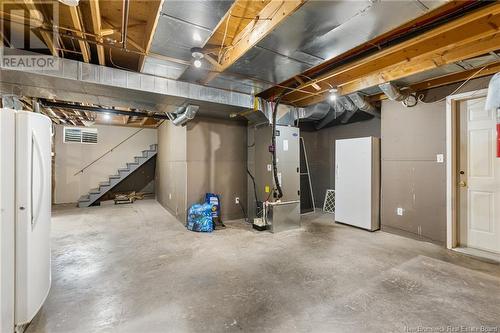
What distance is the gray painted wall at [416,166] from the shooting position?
11.4 feet

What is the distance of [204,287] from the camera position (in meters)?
2.35

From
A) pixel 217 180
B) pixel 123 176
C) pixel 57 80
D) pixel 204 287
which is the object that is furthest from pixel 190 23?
pixel 123 176

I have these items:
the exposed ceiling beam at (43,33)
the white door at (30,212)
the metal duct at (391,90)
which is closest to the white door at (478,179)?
the metal duct at (391,90)

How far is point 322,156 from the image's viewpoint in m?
6.21

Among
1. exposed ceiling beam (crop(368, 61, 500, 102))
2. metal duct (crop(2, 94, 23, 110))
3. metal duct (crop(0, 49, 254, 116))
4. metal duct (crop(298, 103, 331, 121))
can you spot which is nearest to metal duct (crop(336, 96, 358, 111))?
metal duct (crop(298, 103, 331, 121))

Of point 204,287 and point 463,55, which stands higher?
point 463,55

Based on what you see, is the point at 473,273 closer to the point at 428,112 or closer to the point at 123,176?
the point at 428,112

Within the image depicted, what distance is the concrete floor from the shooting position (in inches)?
72.6

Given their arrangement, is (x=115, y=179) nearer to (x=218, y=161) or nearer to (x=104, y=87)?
(x=218, y=161)

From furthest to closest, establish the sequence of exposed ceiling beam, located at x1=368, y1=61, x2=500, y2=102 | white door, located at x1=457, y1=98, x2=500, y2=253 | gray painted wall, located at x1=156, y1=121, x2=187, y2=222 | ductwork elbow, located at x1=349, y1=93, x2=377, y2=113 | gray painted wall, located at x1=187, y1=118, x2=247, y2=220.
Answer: gray painted wall, located at x1=156, y1=121, x2=187, y2=222, gray painted wall, located at x1=187, y1=118, x2=247, y2=220, ductwork elbow, located at x1=349, y1=93, x2=377, y2=113, white door, located at x1=457, y1=98, x2=500, y2=253, exposed ceiling beam, located at x1=368, y1=61, x2=500, y2=102

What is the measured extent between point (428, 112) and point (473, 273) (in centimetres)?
232

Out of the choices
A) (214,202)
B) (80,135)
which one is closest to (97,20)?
(214,202)

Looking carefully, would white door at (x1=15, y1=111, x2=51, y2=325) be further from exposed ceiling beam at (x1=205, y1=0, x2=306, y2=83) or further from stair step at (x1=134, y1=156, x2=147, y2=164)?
stair step at (x1=134, y1=156, x2=147, y2=164)

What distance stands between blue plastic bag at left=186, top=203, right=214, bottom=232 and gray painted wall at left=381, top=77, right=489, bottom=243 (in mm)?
3195
